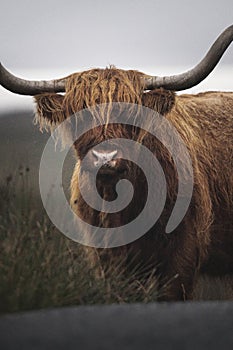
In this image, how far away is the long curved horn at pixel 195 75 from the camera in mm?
6910

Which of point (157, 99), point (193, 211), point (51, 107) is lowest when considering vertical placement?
point (193, 211)

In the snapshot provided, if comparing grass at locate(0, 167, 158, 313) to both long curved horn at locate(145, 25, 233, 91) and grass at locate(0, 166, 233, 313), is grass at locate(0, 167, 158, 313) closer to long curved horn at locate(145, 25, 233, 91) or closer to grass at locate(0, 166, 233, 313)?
grass at locate(0, 166, 233, 313)

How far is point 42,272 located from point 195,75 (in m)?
2.50

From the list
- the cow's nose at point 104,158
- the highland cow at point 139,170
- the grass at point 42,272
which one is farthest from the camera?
the highland cow at point 139,170

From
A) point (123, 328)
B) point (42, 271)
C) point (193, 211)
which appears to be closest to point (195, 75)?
point (193, 211)

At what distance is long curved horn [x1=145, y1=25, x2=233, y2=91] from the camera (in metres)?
6.91

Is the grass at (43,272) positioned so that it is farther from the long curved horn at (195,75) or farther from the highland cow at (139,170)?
the long curved horn at (195,75)

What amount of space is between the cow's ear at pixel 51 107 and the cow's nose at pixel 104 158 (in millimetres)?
813

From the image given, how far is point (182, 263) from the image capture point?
6.86 metres

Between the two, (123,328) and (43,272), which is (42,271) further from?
(123,328)

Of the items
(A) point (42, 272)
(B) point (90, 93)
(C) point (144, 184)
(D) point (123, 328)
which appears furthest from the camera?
(C) point (144, 184)

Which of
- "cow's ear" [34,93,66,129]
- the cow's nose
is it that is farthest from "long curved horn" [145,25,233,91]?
the cow's nose

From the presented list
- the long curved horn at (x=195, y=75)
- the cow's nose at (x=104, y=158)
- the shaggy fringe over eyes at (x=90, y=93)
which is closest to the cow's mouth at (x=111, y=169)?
the cow's nose at (x=104, y=158)

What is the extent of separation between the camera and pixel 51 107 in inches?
269
